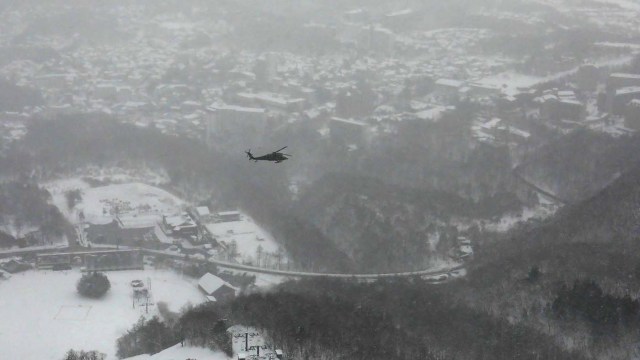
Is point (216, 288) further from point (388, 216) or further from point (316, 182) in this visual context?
point (316, 182)

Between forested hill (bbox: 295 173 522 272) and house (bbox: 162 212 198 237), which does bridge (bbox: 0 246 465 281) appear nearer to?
forested hill (bbox: 295 173 522 272)

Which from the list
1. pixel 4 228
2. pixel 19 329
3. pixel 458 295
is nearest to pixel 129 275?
pixel 19 329

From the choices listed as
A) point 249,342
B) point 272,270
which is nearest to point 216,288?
point 272,270

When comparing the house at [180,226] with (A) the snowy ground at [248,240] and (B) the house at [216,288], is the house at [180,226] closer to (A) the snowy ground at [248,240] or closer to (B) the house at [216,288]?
(A) the snowy ground at [248,240]

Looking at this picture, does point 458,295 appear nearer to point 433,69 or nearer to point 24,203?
point 24,203

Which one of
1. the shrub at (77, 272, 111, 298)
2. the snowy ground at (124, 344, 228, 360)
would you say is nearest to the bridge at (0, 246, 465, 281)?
the shrub at (77, 272, 111, 298)

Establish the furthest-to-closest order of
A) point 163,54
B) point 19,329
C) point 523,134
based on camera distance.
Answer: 1. point 163,54
2. point 523,134
3. point 19,329

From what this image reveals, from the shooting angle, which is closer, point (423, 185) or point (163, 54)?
point (423, 185)
